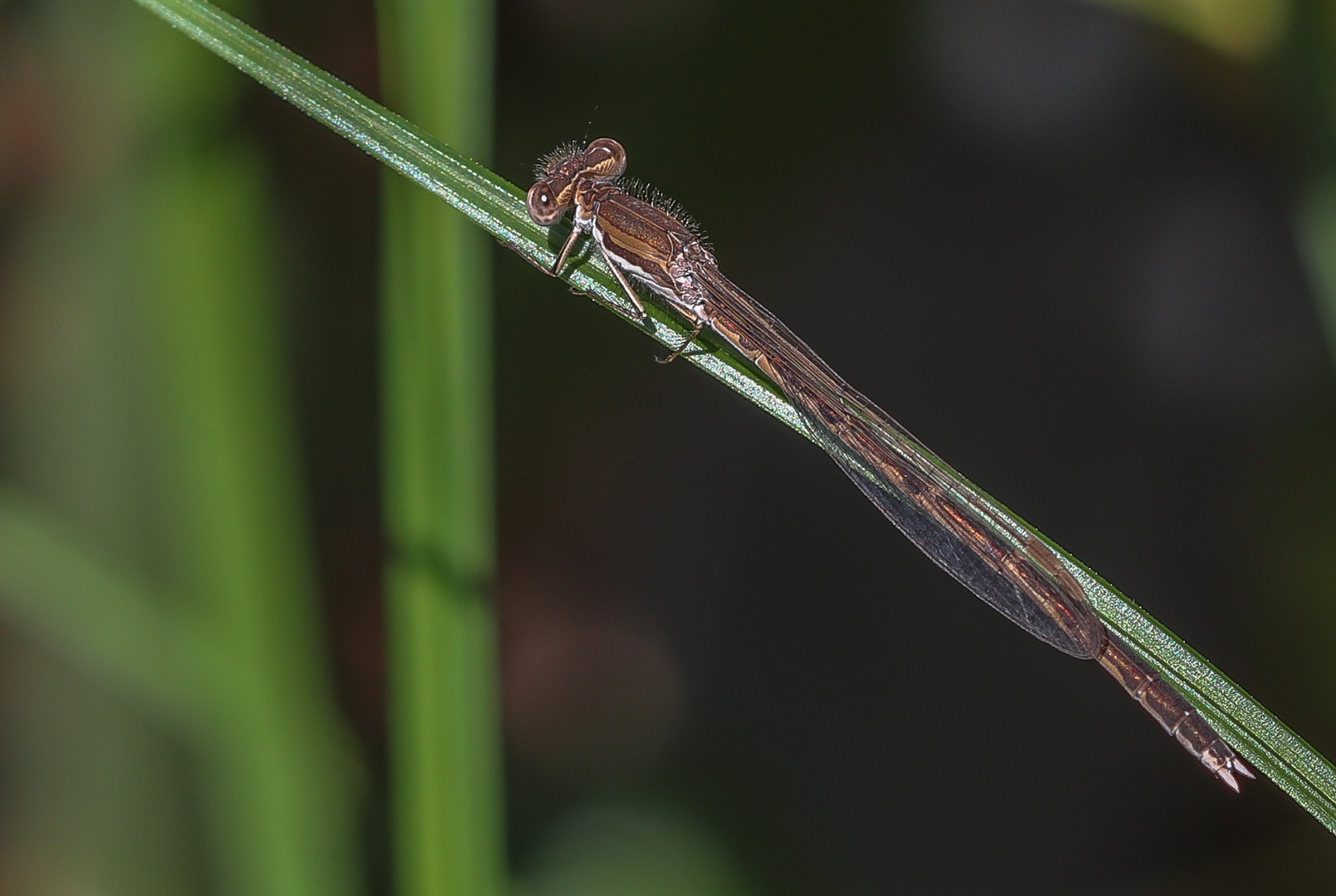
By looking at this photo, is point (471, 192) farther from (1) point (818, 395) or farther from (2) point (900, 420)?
(2) point (900, 420)

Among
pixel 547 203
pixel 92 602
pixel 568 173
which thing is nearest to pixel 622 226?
pixel 568 173

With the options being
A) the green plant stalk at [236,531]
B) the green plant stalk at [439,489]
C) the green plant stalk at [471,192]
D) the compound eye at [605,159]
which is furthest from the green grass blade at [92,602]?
the compound eye at [605,159]

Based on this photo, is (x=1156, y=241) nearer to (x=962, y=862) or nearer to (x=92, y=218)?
(x=962, y=862)

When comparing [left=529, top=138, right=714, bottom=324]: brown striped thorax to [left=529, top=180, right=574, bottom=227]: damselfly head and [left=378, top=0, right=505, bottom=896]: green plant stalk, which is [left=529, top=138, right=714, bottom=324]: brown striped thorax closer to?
[left=529, top=180, right=574, bottom=227]: damselfly head

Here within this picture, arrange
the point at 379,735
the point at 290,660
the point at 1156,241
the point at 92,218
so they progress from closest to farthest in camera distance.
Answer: the point at 290,660
the point at 92,218
the point at 379,735
the point at 1156,241

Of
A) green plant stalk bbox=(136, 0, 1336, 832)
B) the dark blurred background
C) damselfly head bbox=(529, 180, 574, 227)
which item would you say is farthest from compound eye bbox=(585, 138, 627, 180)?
green plant stalk bbox=(136, 0, 1336, 832)

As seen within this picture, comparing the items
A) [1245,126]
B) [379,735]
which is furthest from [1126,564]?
[379,735]

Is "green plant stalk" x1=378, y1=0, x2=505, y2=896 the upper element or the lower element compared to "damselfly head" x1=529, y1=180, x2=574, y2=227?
lower
